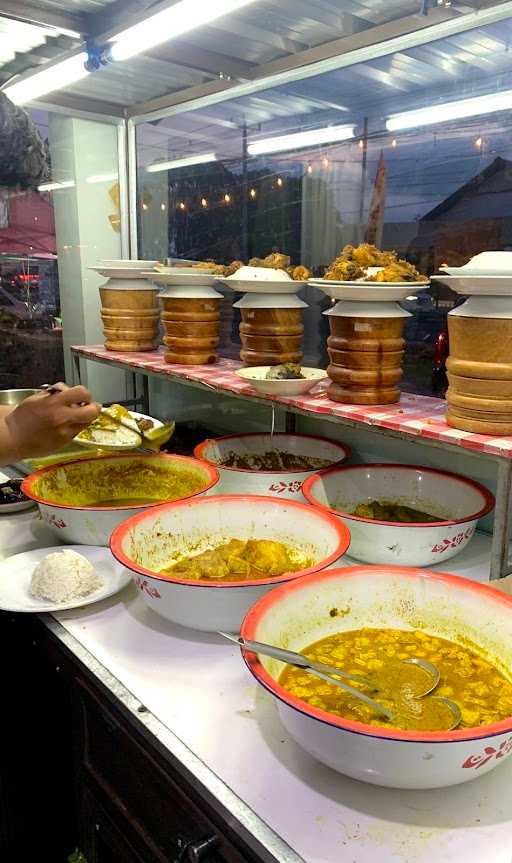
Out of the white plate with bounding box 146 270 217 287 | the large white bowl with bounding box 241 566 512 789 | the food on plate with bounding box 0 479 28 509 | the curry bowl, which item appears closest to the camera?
the large white bowl with bounding box 241 566 512 789

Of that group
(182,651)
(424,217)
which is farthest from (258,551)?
(424,217)

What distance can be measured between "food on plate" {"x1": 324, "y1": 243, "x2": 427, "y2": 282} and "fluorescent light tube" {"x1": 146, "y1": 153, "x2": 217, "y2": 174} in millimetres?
1193

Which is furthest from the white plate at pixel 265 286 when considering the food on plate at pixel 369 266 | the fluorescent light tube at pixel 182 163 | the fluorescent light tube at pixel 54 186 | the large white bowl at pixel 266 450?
the fluorescent light tube at pixel 54 186

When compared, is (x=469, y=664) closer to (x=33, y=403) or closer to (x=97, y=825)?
(x=97, y=825)

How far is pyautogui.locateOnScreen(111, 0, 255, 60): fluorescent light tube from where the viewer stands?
188 centimetres

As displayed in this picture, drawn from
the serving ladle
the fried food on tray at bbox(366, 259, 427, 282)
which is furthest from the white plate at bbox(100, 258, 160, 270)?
the serving ladle

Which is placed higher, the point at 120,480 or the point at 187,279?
the point at 187,279

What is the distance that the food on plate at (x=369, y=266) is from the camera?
164 cm

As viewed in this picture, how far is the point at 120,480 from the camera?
213cm

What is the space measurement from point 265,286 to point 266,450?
62 centimetres

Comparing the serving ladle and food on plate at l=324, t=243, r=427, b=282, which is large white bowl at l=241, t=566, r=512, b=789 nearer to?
the serving ladle

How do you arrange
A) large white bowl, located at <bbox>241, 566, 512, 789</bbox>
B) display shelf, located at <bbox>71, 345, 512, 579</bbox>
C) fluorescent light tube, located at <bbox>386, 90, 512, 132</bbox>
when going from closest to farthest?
large white bowl, located at <bbox>241, 566, 512, 789</bbox> < display shelf, located at <bbox>71, 345, 512, 579</bbox> < fluorescent light tube, located at <bbox>386, 90, 512, 132</bbox>

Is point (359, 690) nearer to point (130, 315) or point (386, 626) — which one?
point (386, 626)

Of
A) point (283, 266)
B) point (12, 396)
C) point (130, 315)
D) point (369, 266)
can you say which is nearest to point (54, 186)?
point (130, 315)
